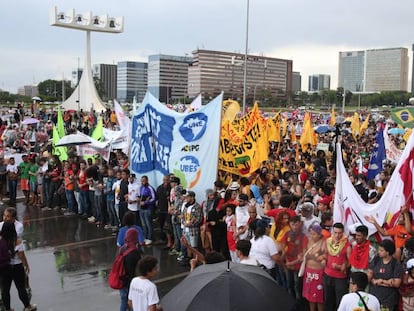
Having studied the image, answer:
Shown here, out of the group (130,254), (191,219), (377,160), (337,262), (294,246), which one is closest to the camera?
(130,254)

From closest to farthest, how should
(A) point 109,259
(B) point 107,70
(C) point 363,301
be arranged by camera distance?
(C) point 363,301
(A) point 109,259
(B) point 107,70

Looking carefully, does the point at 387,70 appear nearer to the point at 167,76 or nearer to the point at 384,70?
the point at 384,70

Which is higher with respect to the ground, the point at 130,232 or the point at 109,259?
the point at 130,232

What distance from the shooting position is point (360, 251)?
227 inches

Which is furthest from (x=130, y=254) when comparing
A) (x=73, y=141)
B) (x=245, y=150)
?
(x=73, y=141)

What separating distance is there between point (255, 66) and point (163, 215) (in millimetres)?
152227

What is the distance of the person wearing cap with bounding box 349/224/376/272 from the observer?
5699 millimetres

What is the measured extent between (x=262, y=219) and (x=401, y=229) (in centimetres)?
200

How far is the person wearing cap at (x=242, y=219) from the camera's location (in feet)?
24.6

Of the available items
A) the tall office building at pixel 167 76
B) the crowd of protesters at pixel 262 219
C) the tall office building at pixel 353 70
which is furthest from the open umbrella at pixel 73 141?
the tall office building at pixel 353 70

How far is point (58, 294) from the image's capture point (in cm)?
746

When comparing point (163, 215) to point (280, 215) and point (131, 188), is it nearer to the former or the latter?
point (131, 188)

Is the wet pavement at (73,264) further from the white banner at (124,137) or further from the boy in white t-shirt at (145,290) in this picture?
the white banner at (124,137)

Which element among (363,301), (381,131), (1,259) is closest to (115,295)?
(1,259)
